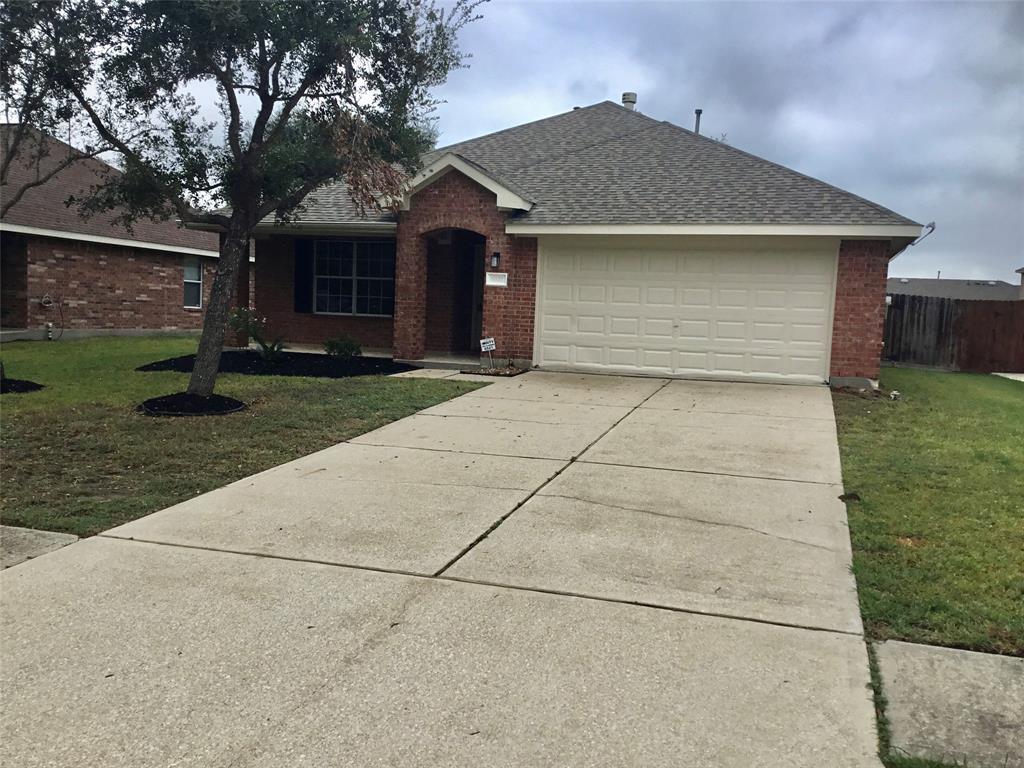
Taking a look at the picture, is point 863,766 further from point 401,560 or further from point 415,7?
point 415,7

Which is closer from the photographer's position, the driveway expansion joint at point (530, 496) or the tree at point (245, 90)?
the driveway expansion joint at point (530, 496)

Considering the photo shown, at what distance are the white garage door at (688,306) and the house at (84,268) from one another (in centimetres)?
952

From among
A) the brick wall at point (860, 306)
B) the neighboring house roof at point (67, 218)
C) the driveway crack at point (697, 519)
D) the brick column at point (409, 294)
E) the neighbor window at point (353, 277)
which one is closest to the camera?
the driveway crack at point (697, 519)

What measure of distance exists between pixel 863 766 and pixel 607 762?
88cm

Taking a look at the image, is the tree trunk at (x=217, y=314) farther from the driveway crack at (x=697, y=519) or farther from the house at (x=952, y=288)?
the house at (x=952, y=288)

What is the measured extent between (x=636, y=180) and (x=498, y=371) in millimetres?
4639

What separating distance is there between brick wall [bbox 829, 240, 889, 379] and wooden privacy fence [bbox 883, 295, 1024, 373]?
25.5 feet

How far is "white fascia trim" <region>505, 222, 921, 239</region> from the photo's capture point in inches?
481

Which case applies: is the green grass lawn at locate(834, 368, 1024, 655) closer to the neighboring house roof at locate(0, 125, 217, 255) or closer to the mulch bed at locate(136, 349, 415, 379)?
the mulch bed at locate(136, 349, 415, 379)

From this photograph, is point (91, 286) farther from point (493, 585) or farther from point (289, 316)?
point (493, 585)

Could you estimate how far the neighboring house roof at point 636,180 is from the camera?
43.1 ft

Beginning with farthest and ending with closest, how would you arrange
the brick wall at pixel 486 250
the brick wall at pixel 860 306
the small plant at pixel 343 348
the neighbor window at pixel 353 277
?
the neighbor window at pixel 353 277 → the small plant at pixel 343 348 → the brick wall at pixel 486 250 → the brick wall at pixel 860 306

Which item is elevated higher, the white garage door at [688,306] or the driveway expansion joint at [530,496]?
the white garage door at [688,306]

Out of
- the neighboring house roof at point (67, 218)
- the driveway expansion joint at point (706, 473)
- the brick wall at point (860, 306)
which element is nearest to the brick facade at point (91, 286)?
the neighboring house roof at point (67, 218)
